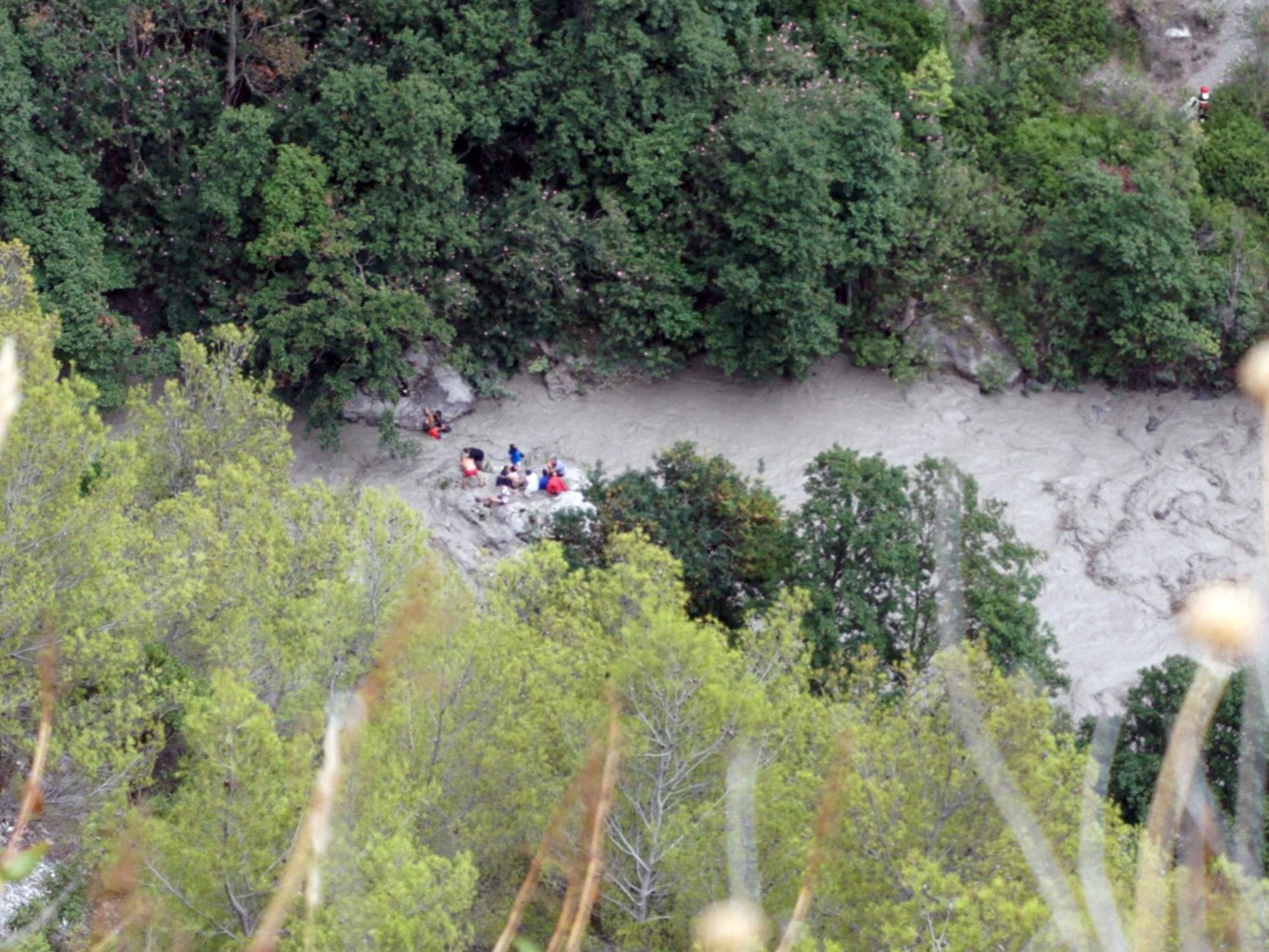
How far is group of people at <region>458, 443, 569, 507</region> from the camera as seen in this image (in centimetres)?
2536

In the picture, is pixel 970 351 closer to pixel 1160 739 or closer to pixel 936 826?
pixel 1160 739

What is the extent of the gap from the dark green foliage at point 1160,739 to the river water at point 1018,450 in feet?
18.7

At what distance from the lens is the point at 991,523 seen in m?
20.7

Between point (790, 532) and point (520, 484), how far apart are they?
5.61 m

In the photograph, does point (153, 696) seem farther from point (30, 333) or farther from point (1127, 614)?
point (1127, 614)

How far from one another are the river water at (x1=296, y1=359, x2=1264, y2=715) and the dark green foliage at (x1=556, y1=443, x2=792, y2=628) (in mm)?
3991

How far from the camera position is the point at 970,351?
29.0 metres

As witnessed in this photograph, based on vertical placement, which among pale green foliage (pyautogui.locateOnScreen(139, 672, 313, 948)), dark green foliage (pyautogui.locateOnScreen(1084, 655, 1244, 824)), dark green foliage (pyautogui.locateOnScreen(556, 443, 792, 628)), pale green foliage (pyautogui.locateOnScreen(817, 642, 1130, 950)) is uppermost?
pale green foliage (pyautogui.locateOnScreen(817, 642, 1130, 950))

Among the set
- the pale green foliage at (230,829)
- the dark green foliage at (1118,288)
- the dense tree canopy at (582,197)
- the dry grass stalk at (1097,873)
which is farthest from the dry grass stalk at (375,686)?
the dark green foliage at (1118,288)

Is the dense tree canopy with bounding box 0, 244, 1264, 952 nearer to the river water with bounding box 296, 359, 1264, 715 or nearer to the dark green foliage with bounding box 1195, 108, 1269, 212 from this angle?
the river water with bounding box 296, 359, 1264, 715

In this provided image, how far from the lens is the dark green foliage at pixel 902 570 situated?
20344 mm

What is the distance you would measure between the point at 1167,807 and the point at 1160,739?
262 centimetres

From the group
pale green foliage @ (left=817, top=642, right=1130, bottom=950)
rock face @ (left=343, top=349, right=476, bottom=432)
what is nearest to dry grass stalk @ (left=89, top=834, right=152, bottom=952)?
pale green foliage @ (left=817, top=642, right=1130, bottom=950)

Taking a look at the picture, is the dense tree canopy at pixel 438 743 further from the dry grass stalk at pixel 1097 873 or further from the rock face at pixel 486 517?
the rock face at pixel 486 517
